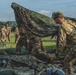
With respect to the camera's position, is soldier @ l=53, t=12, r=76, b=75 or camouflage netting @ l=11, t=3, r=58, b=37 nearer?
soldier @ l=53, t=12, r=76, b=75

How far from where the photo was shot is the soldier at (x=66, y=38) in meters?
12.9

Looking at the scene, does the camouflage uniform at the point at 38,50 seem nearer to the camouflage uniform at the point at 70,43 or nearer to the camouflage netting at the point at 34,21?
the camouflage netting at the point at 34,21

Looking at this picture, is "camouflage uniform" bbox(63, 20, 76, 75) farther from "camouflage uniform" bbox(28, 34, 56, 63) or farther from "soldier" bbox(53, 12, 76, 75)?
"camouflage uniform" bbox(28, 34, 56, 63)

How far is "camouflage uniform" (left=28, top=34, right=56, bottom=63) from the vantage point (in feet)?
51.3

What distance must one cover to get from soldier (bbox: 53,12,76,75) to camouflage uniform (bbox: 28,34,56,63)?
1.81 meters

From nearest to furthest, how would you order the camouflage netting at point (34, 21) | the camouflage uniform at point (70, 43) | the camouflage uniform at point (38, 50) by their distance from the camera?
the camouflage uniform at point (70, 43) < the camouflage uniform at point (38, 50) < the camouflage netting at point (34, 21)

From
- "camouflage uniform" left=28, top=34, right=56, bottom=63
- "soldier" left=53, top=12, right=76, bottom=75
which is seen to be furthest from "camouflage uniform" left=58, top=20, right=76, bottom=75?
"camouflage uniform" left=28, top=34, right=56, bottom=63

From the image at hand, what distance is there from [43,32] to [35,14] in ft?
4.40

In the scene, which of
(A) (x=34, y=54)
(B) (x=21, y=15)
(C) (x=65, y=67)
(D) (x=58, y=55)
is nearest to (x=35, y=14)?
(B) (x=21, y=15)

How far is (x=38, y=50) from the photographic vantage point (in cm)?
1623

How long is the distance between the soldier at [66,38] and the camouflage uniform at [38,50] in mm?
1806

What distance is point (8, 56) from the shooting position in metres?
18.1

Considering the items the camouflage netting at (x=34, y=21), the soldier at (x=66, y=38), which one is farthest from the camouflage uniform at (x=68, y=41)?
the camouflage netting at (x=34, y=21)

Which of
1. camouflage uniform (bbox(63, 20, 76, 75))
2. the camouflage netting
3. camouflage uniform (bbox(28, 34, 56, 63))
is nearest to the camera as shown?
camouflage uniform (bbox(63, 20, 76, 75))
